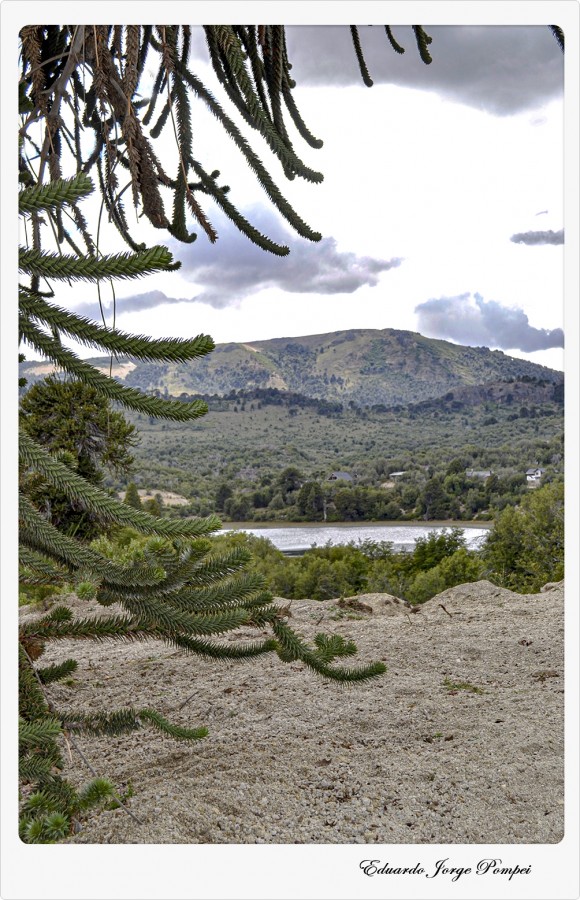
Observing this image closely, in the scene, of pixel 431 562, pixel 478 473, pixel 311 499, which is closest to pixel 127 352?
pixel 431 562

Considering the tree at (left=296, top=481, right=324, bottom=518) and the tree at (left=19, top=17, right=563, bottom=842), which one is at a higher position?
the tree at (left=19, top=17, right=563, bottom=842)

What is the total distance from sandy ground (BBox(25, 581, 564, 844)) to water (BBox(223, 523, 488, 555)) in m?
8.31

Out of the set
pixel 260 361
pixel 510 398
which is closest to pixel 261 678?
pixel 510 398

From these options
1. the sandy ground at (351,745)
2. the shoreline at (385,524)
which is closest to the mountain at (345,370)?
the shoreline at (385,524)

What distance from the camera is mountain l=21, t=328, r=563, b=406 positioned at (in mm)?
25172

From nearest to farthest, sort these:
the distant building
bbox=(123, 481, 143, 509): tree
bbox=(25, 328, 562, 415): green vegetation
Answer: bbox=(123, 481, 143, 509): tree
the distant building
bbox=(25, 328, 562, 415): green vegetation

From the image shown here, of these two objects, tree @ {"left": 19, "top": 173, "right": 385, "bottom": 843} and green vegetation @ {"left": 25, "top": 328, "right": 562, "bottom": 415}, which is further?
green vegetation @ {"left": 25, "top": 328, "right": 562, "bottom": 415}

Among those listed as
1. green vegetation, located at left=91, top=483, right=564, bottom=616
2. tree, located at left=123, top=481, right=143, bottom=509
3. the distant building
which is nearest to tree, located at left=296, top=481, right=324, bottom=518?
green vegetation, located at left=91, top=483, right=564, bottom=616

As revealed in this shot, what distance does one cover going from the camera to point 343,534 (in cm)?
1436

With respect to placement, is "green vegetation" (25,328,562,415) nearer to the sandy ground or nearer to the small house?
the small house

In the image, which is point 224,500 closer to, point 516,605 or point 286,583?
point 286,583

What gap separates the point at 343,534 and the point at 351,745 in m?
12.0

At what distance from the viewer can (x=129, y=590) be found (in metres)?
1.70

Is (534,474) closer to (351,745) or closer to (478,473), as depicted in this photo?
(478,473)
